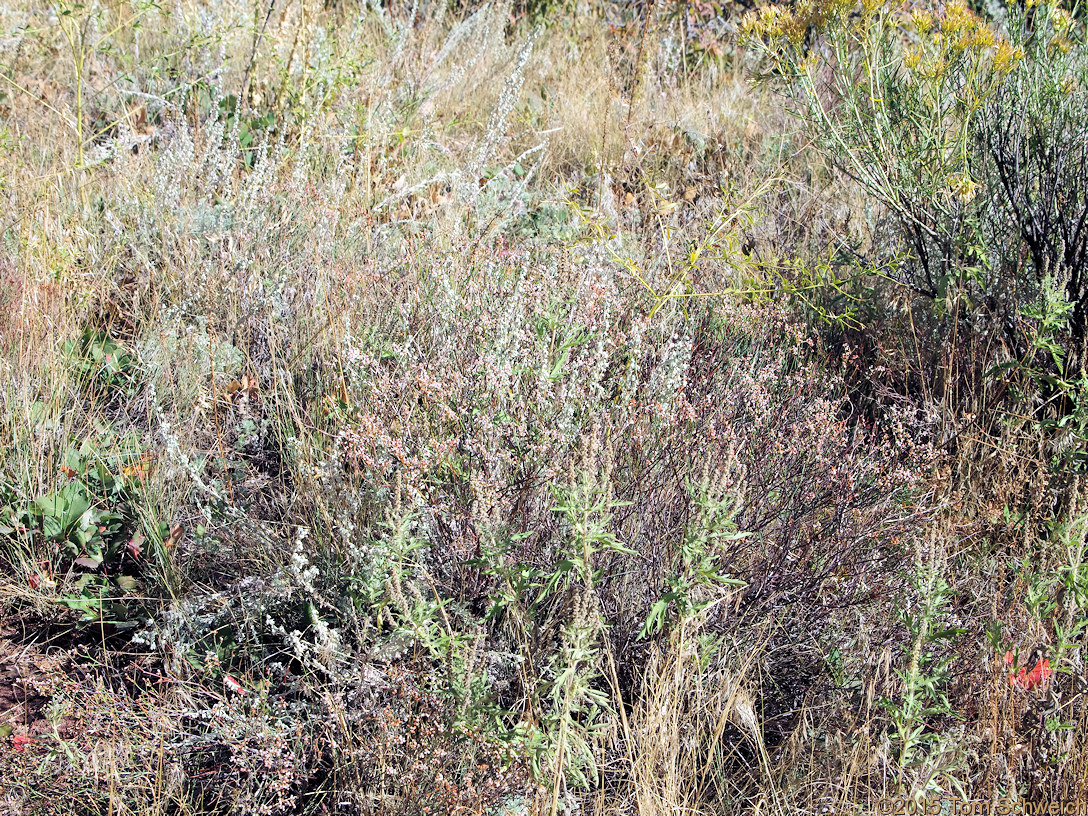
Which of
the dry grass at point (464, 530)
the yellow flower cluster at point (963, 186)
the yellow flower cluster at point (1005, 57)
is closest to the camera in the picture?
the dry grass at point (464, 530)

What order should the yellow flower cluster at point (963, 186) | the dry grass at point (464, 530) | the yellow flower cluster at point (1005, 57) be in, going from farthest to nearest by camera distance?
the yellow flower cluster at point (963, 186), the yellow flower cluster at point (1005, 57), the dry grass at point (464, 530)

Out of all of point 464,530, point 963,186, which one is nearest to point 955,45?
point 963,186

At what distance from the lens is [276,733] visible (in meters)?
1.84

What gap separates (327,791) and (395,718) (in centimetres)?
28

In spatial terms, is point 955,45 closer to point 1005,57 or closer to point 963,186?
point 1005,57

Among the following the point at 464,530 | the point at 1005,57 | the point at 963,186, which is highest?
the point at 1005,57

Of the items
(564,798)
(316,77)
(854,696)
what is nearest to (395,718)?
(564,798)

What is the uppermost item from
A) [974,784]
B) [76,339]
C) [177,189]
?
[177,189]

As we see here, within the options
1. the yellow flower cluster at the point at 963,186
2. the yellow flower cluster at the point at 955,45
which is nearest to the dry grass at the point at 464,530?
the yellow flower cluster at the point at 963,186

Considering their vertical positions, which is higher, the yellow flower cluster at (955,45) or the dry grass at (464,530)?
the yellow flower cluster at (955,45)

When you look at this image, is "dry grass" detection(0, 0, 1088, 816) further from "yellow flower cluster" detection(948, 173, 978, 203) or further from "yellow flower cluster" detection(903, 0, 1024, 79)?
"yellow flower cluster" detection(903, 0, 1024, 79)

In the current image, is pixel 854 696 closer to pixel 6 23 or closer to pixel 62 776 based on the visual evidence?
pixel 62 776

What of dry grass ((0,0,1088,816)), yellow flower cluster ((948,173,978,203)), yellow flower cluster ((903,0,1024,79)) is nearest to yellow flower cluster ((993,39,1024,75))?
A: yellow flower cluster ((903,0,1024,79))

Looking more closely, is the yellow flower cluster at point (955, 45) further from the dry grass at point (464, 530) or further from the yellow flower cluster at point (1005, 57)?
the dry grass at point (464, 530)
